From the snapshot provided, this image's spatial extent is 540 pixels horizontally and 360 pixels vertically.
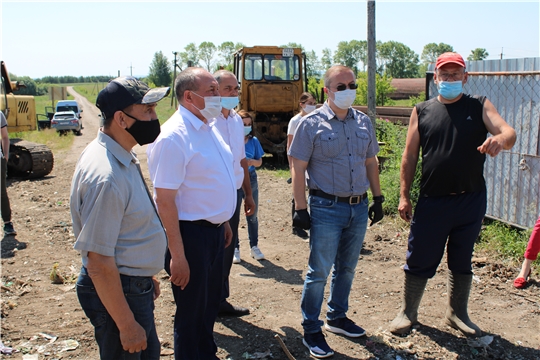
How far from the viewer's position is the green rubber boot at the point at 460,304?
4055 millimetres

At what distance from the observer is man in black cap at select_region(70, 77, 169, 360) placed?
214cm

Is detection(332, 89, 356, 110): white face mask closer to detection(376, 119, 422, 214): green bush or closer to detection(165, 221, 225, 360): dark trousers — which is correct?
detection(165, 221, 225, 360): dark trousers

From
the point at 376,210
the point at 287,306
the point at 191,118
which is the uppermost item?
the point at 191,118

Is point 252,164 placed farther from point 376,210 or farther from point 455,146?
point 455,146

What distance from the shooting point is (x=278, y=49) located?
45.4 feet

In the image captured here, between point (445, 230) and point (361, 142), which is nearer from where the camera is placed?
point (361, 142)

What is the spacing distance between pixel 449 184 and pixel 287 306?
1.89 m

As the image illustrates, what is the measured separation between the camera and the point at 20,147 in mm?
12781

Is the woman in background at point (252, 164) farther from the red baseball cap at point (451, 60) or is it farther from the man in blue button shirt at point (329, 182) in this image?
the red baseball cap at point (451, 60)

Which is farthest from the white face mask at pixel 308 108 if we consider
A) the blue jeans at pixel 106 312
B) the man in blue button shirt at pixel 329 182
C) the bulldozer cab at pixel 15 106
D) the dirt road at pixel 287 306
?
the bulldozer cab at pixel 15 106

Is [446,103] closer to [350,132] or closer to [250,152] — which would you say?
[350,132]

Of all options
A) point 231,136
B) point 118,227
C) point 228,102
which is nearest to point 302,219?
point 231,136

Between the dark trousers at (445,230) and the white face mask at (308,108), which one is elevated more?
the white face mask at (308,108)

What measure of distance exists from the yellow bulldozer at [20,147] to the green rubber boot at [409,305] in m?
10.9
